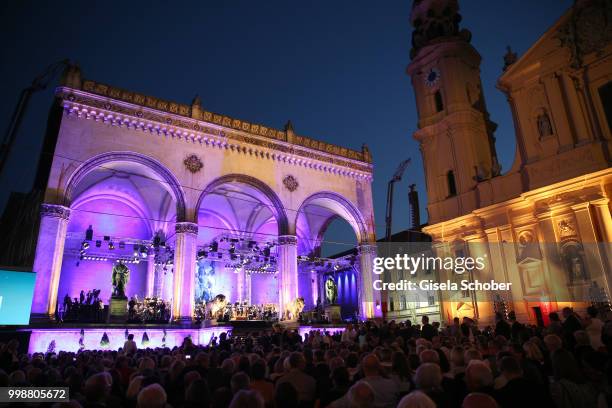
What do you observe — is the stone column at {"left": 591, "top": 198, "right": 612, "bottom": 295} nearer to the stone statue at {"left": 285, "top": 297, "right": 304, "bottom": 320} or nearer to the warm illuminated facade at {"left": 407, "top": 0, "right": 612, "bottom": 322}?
the warm illuminated facade at {"left": 407, "top": 0, "right": 612, "bottom": 322}

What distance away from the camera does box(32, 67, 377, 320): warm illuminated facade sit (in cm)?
1802

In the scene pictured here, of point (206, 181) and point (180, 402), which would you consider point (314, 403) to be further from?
point (206, 181)

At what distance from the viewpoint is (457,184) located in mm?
22922

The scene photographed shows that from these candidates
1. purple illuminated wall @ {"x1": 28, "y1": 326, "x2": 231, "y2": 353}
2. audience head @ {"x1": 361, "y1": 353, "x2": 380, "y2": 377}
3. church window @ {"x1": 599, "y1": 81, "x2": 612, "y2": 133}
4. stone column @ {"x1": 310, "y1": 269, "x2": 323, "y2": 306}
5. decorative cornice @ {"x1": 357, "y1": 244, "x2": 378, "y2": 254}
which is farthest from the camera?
stone column @ {"x1": 310, "y1": 269, "x2": 323, "y2": 306}

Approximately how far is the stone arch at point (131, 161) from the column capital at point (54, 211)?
0.28 meters

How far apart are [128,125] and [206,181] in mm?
4491

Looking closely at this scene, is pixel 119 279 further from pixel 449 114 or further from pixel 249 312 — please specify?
pixel 449 114

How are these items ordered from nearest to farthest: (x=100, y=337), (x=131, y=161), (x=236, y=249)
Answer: (x=100, y=337) < (x=131, y=161) < (x=236, y=249)

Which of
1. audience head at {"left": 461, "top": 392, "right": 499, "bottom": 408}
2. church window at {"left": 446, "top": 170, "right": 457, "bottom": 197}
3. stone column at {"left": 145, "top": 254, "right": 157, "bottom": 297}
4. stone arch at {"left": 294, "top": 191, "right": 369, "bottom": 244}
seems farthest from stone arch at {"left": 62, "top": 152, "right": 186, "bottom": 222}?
audience head at {"left": 461, "top": 392, "right": 499, "bottom": 408}

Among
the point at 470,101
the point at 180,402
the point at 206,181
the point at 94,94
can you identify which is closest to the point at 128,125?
the point at 94,94

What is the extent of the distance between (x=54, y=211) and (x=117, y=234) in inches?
363

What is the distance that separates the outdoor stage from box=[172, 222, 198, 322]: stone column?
2.87 ft

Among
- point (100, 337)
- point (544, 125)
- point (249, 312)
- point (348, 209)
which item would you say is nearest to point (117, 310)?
point (100, 337)

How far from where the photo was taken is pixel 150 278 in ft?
80.8
